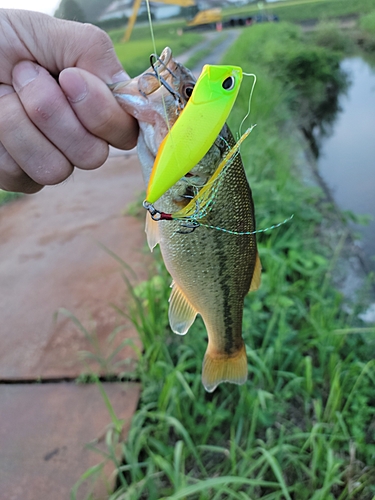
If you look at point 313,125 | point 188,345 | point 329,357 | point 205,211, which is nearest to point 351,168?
point 313,125

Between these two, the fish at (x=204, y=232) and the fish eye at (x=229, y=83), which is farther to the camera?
the fish at (x=204, y=232)

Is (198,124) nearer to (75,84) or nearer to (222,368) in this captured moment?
(75,84)

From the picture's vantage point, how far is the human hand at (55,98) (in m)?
0.99

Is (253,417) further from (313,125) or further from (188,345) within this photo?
(313,125)

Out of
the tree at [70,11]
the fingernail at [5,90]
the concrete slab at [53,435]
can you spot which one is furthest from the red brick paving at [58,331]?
the fingernail at [5,90]

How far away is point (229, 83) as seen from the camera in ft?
2.36

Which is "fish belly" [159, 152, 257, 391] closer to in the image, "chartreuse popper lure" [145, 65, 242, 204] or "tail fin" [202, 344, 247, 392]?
"tail fin" [202, 344, 247, 392]

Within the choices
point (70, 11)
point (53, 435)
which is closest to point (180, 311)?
point (70, 11)

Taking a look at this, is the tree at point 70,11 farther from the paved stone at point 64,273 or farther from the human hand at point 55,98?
the paved stone at point 64,273

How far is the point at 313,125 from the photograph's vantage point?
9.17m

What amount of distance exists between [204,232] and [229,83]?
1.54ft

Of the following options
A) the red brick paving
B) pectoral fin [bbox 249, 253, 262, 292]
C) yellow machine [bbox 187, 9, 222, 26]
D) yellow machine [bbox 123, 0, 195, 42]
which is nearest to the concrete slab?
the red brick paving

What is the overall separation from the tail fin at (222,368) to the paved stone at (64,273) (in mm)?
825

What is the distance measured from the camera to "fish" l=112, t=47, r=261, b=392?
955mm
